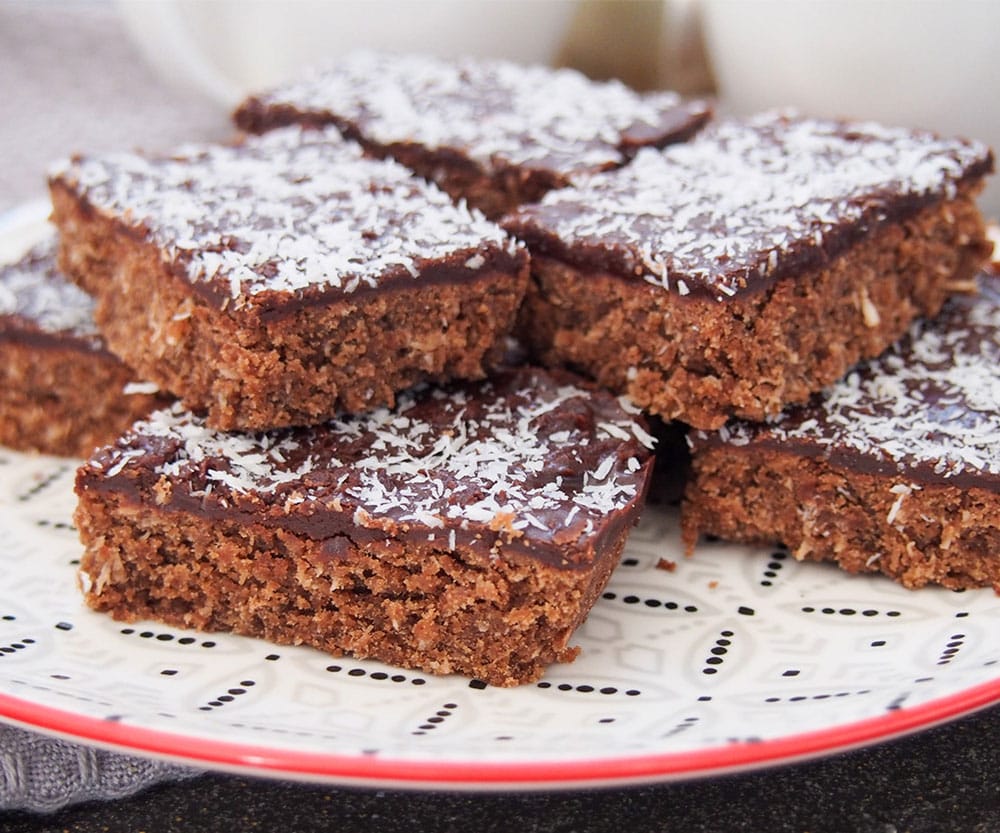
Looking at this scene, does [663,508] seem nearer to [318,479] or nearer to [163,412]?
[318,479]

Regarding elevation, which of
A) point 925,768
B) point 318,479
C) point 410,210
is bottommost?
point 925,768

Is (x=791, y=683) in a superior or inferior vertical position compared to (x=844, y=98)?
inferior

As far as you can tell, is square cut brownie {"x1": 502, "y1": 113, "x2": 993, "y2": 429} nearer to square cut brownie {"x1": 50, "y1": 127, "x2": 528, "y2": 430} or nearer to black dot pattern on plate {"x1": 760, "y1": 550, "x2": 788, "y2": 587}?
square cut brownie {"x1": 50, "y1": 127, "x2": 528, "y2": 430}

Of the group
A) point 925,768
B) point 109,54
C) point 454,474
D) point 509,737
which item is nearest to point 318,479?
point 454,474

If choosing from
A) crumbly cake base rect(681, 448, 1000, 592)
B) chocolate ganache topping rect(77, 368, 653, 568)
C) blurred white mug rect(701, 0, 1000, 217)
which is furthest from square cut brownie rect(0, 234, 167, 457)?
blurred white mug rect(701, 0, 1000, 217)

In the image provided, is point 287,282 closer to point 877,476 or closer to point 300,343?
point 300,343

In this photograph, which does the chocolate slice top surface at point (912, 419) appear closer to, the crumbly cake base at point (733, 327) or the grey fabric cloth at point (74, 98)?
the crumbly cake base at point (733, 327)

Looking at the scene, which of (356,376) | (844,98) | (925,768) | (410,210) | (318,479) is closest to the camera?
(925,768)
